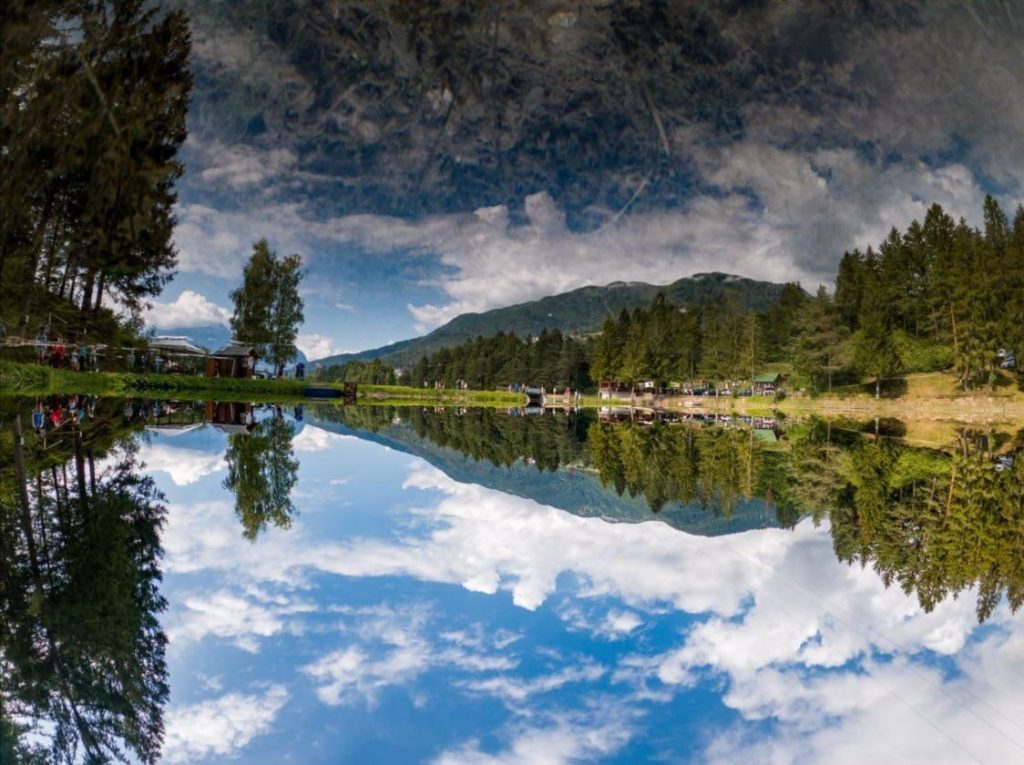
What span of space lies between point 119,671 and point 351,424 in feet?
77.1

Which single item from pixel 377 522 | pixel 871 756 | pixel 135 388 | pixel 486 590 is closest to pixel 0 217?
pixel 377 522

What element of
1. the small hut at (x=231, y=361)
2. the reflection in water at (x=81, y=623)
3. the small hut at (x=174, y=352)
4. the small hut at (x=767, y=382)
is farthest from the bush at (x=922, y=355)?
the reflection in water at (x=81, y=623)

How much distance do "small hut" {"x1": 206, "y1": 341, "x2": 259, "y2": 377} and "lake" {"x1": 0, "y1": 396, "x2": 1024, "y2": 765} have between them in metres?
36.4

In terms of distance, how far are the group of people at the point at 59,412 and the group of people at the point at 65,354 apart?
3.04 m

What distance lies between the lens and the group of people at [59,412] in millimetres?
14742

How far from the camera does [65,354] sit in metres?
26.9

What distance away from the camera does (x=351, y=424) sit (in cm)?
2689

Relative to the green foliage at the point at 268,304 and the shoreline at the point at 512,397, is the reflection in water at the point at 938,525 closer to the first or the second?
the shoreline at the point at 512,397

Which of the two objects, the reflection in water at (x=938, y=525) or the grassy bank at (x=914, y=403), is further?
the grassy bank at (x=914, y=403)

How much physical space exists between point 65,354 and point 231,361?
18923mm

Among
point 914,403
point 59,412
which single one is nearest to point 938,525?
point 59,412

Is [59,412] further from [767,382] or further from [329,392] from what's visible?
[767,382]

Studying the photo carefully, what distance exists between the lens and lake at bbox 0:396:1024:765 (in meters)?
3.44

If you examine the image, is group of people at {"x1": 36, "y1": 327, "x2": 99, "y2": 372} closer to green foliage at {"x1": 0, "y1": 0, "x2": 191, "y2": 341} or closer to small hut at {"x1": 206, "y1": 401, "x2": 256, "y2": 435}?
small hut at {"x1": 206, "y1": 401, "x2": 256, "y2": 435}
